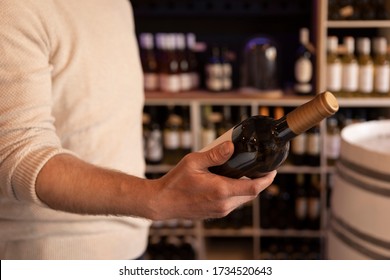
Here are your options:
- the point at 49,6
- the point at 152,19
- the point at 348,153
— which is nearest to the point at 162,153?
the point at 152,19

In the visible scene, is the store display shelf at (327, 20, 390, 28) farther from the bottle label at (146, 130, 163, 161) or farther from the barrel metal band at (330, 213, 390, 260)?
the barrel metal band at (330, 213, 390, 260)

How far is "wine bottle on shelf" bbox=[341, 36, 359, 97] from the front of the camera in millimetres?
2402

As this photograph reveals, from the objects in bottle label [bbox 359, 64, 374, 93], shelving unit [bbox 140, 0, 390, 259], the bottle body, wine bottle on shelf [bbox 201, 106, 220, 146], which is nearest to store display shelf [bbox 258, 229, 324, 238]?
shelving unit [bbox 140, 0, 390, 259]

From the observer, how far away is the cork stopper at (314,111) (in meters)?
0.68

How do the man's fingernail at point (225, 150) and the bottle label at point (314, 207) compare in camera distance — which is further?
the bottle label at point (314, 207)

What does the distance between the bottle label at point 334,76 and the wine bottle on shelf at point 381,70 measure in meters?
0.17

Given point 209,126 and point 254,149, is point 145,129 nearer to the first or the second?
point 209,126

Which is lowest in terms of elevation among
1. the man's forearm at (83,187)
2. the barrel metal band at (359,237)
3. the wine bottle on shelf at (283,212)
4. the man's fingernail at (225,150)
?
the wine bottle on shelf at (283,212)

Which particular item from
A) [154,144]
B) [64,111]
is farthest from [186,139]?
[64,111]

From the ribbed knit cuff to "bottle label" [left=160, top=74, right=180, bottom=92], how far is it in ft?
5.83

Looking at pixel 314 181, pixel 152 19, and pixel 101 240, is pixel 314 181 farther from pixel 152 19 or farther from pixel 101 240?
pixel 101 240

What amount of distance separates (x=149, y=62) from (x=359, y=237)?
156 centimetres

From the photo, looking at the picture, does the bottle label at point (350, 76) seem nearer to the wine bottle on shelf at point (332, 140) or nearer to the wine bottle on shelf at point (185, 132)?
the wine bottle on shelf at point (332, 140)

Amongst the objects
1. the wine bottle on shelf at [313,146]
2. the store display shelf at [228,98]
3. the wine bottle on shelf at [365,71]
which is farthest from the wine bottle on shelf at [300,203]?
the wine bottle on shelf at [365,71]
